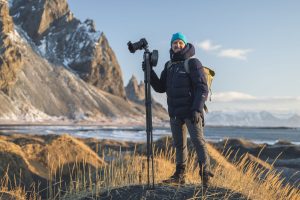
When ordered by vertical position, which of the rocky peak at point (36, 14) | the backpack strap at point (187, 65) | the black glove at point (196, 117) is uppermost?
the rocky peak at point (36, 14)

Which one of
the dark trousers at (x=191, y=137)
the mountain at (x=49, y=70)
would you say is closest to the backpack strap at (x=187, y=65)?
the dark trousers at (x=191, y=137)

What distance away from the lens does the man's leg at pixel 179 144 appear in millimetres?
6867

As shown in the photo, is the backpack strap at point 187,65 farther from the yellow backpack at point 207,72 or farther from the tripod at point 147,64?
the tripod at point 147,64

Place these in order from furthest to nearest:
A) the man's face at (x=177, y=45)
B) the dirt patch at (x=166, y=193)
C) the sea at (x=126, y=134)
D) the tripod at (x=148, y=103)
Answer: the sea at (x=126, y=134)
the man's face at (x=177, y=45)
the tripod at (x=148, y=103)
the dirt patch at (x=166, y=193)

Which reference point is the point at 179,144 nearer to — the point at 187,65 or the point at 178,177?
the point at 178,177

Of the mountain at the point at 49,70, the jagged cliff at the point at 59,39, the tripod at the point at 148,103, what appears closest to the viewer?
the tripod at the point at 148,103

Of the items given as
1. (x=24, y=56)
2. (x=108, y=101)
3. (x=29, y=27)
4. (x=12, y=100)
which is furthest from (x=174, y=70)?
(x=29, y=27)

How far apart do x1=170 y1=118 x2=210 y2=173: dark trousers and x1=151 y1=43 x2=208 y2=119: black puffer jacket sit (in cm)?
15

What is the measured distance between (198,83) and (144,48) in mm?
914

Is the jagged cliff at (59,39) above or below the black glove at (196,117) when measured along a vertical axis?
above

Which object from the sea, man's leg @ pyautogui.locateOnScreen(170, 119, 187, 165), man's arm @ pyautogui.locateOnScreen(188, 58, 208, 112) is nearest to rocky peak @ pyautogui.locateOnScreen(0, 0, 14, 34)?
the sea

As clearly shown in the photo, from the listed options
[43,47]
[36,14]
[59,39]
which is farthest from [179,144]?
[59,39]

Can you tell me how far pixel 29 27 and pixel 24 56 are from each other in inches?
1413

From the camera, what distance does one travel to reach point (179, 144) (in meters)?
6.97
